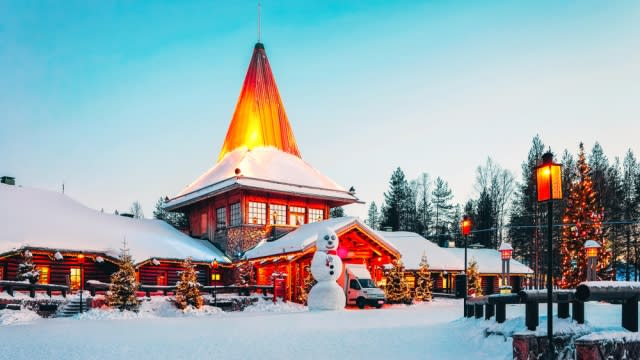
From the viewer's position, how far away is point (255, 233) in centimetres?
Answer: 3331

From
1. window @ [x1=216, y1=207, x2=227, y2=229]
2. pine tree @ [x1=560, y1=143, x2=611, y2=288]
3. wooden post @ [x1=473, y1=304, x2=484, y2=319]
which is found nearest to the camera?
wooden post @ [x1=473, y1=304, x2=484, y2=319]

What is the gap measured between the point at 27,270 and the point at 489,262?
32902 mm

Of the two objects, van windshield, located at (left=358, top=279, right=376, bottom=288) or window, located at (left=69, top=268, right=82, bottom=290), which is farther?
window, located at (left=69, top=268, right=82, bottom=290)

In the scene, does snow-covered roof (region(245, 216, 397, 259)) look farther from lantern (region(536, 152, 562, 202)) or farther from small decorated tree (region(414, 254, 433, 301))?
lantern (region(536, 152, 562, 202))

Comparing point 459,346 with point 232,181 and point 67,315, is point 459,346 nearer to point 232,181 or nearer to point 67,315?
point 67,315

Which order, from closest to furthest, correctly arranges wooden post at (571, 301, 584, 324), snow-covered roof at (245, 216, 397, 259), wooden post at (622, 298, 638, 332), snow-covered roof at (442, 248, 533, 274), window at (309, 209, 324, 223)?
wooden post at (622, 298, 638, 332), wooden post at (571, 301, 584, 324), snow-covered roof at (245, 216, 397, 259), window at (309, 209, 324, 223), snow-covered roof at (442, 248, 533, 274)

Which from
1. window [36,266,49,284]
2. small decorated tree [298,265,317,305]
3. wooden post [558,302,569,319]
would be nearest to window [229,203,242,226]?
small decorated tree [298,265,317,305]

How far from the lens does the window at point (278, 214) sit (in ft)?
113

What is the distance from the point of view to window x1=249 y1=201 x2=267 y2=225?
3373 cm

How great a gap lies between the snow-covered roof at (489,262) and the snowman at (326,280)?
22.3 metres

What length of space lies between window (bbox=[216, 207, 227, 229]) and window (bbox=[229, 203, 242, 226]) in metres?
0.80

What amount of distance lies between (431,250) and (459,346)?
29.0m

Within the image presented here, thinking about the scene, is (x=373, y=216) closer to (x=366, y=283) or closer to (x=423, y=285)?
(x=423, y=285)

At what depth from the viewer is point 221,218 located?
118ft
